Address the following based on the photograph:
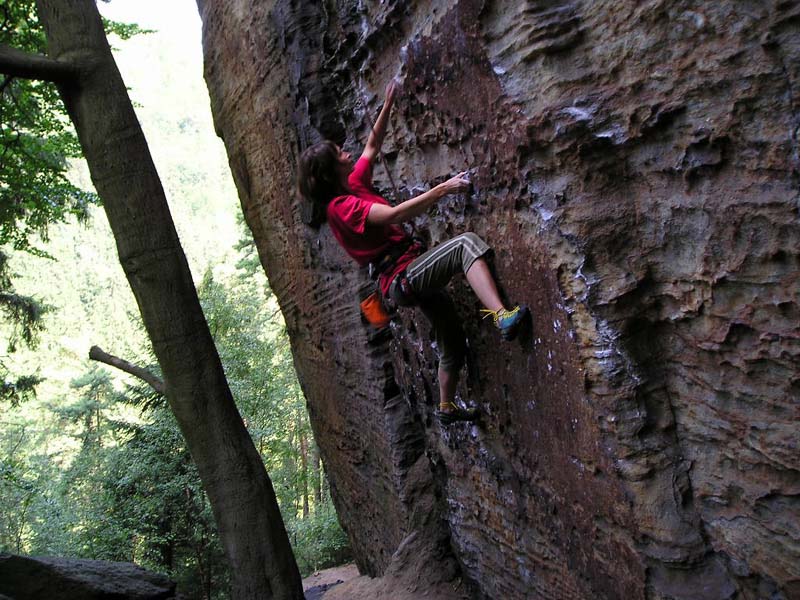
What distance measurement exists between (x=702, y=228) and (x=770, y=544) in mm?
1284

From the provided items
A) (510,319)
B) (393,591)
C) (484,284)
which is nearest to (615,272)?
(510,319)

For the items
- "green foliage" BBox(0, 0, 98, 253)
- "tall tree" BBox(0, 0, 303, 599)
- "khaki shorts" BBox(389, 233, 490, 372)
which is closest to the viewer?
"khaki shorts" BBox(389, 233, 490, 372)

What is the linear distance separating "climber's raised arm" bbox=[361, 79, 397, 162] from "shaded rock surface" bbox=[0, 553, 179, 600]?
11.7 feet

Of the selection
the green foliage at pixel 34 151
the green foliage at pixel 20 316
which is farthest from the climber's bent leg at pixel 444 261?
the green foliage at pixel 20 316

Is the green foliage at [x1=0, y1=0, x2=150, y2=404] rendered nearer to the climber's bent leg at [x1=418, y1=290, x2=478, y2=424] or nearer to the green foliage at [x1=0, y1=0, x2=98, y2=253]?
the green foliage at [x1=0, y1=0, x2=98, y2=253]

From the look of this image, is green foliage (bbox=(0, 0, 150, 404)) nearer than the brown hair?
No

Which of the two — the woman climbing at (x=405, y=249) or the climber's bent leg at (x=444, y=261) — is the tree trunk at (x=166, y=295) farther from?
the climber's bent leg at (x=444, y=261)

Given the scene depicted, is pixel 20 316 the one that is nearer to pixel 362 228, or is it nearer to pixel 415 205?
pixel 362 228

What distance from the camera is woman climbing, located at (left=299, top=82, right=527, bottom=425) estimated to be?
382 centimetres

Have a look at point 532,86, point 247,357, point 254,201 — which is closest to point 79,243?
point 247,357

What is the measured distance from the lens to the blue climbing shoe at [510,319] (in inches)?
146

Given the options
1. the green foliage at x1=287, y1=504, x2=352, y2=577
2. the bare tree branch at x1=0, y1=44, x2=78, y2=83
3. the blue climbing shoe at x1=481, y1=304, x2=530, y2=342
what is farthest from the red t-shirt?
the green foliage at x1=287, y1=504, x2=352, y2=577

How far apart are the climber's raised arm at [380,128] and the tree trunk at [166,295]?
66.4 inches

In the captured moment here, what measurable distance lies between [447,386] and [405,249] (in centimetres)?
87
